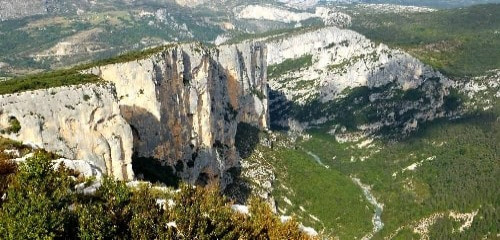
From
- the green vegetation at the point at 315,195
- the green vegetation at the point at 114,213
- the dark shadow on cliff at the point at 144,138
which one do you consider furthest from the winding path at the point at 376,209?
the green vegetation at the point at 114,213

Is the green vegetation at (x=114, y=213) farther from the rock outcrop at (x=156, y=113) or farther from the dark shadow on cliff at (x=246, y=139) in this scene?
the dark shadow on cliff at (x=246, y=139)

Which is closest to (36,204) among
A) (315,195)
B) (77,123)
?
(77,123)

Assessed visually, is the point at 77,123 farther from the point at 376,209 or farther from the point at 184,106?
the point at 376,209

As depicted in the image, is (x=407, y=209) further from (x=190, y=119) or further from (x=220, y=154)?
(x=190, y=119)

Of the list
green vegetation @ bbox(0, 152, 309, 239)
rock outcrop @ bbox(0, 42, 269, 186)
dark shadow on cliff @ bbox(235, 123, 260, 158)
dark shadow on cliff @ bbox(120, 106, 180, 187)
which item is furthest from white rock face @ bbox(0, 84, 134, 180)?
dark shadow on cliff @ bbox(235, 123, 260, 158)

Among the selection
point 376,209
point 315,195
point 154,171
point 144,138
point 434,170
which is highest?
point 144,138

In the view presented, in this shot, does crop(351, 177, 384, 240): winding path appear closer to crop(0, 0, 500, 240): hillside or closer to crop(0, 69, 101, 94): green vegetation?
crop(0, 0, 500, 240): hillside
